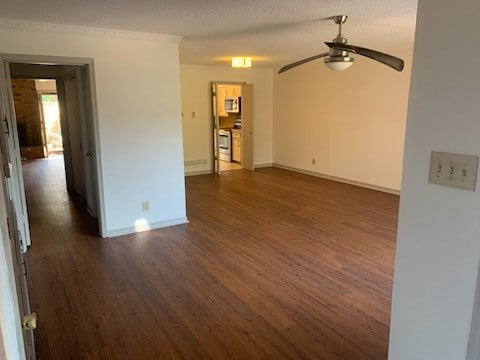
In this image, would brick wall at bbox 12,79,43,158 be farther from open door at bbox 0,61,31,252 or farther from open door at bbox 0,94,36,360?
open door at bbox 0,94,36,360

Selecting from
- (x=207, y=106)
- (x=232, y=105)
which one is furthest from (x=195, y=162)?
(x=232, y=105)

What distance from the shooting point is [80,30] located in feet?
11.9

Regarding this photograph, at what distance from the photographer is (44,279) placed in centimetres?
320

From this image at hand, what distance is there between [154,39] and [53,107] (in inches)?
375

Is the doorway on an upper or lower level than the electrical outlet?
upper

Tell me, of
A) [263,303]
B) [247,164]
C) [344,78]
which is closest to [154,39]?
[263,303]

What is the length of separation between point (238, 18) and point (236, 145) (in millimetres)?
6100

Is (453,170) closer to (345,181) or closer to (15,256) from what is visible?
(15,256)

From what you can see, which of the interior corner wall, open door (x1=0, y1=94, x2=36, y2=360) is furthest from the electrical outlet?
the interior corner wall

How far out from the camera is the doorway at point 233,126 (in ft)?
26.0

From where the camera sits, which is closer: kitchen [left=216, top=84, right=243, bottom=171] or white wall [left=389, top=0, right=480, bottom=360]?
white wall [left=389, top=0, right=480, bottom=360]

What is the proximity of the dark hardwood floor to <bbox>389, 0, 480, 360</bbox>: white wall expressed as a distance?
2.87 ft

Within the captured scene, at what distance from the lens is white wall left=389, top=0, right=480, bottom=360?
4.12 feet

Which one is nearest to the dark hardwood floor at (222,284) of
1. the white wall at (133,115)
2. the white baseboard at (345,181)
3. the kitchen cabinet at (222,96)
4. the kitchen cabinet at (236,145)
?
the white wall at (133,115)
